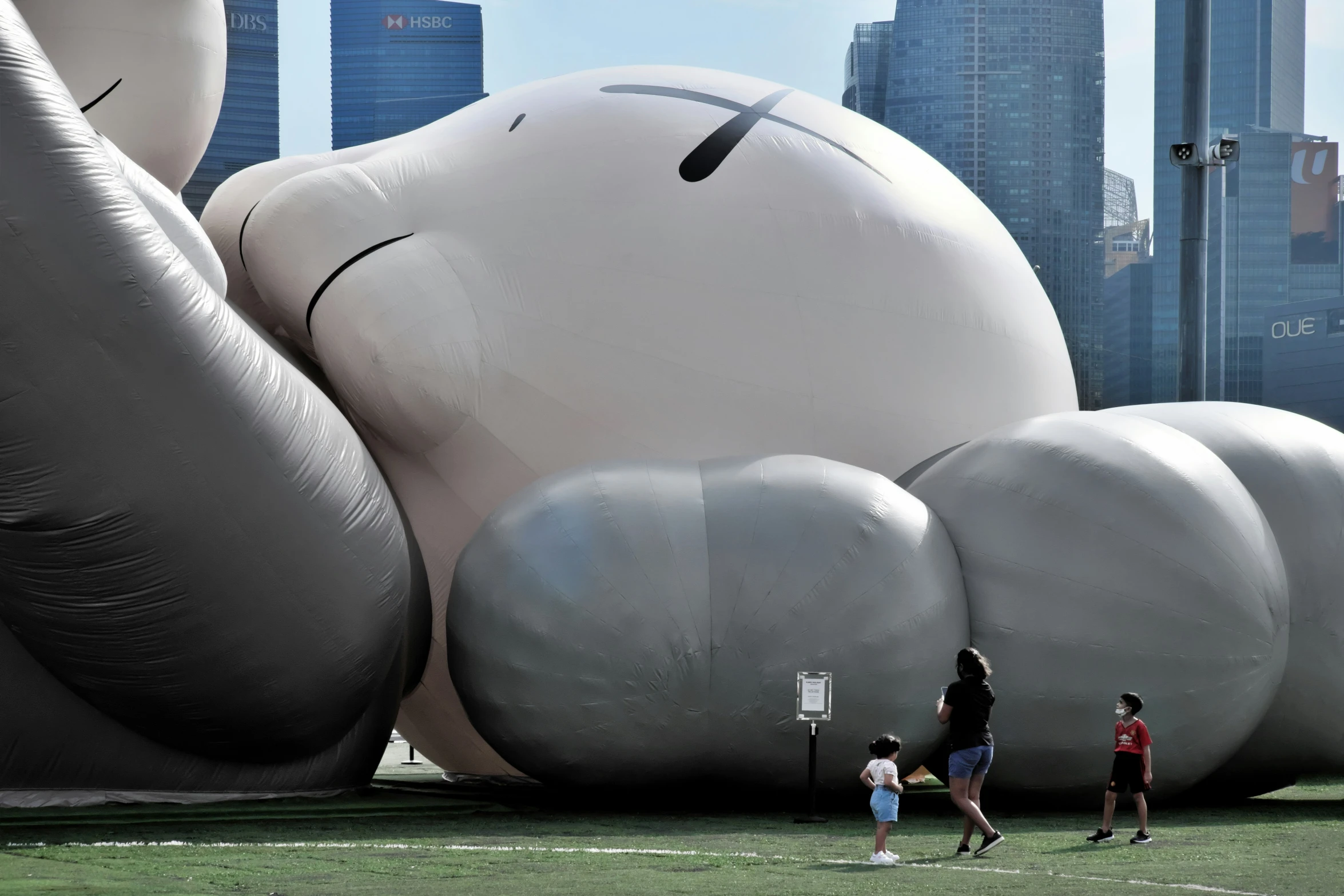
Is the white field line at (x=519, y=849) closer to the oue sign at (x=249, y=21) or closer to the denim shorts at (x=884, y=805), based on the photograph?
the denim shorts at (x=884, y=805)

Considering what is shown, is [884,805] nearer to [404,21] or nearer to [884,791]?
[884,791]

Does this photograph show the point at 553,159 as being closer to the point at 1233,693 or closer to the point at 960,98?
the point at 1233,693

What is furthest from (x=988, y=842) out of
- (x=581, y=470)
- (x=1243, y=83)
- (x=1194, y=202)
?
(x=1243, y=83)

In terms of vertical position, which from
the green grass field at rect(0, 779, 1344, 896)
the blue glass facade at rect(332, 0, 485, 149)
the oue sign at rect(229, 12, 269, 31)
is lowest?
the green grass field at rect(0, 779, 1344, 896)

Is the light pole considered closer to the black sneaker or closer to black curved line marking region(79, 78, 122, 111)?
the black sneaker

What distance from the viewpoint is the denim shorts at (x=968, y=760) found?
24.6 feet

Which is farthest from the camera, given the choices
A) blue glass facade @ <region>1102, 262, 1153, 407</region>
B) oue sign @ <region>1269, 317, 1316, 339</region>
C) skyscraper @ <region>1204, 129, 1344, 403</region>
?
skyscraper @ <region>1204, 129, 1344, 403</region>

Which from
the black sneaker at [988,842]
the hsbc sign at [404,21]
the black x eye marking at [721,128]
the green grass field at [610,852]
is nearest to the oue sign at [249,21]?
the hsbc sign at [404,21]

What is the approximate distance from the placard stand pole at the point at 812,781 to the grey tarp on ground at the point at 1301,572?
307 centimetres

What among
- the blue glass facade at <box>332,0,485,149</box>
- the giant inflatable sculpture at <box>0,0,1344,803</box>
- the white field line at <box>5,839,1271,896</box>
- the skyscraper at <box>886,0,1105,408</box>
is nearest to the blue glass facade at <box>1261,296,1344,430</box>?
the skyscraper at <box>886,0,1105,408</box>

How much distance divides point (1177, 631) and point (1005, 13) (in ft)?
378

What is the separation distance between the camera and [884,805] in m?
7.12

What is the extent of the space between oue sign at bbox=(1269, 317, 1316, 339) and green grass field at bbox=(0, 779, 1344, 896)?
95.0m

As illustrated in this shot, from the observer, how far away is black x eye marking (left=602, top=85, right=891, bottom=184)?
1066 cm
